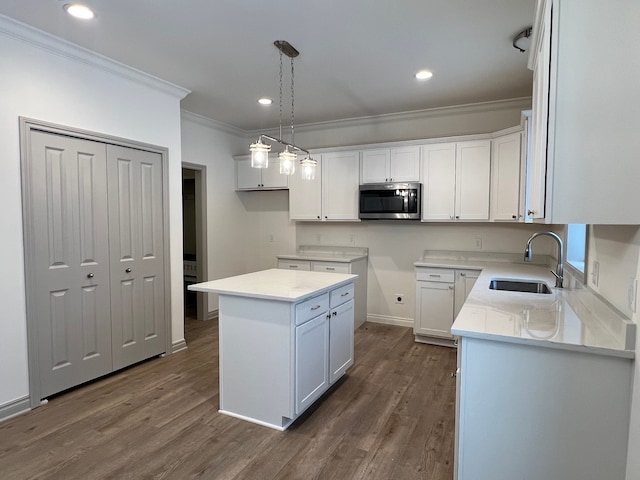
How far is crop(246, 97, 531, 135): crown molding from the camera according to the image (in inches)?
159

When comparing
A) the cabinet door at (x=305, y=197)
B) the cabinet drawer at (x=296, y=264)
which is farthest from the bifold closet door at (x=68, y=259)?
the cabinet door at (x=305, y=197)

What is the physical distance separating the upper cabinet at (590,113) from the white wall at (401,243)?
9.94 ft

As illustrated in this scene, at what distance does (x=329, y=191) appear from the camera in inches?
188

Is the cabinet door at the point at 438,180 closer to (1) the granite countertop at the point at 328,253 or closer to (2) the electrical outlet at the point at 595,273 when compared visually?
(1) the granite countertop at the point at 328,253

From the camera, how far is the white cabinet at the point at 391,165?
168 inches

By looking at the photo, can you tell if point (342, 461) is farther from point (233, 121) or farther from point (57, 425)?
point (233, 121)

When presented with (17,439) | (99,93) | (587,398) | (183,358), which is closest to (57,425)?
(17,439)

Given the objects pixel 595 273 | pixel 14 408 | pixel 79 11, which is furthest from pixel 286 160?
pixel 14 408

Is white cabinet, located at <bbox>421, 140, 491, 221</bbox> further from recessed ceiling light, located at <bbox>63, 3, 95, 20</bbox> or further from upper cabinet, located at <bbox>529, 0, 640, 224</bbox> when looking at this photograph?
recessed ceiling light, located at <bbox>63, 3, 95, 20</bbox>

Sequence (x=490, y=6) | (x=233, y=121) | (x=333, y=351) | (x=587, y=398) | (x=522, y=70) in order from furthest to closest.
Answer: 1. (x=233, y=121)
2. (x=522, y=70)
3. (x=333, y=351)
4. (x=490, y=6)
5. (x=587, y=398)

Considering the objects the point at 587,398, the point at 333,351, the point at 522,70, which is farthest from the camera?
the point at 522,70

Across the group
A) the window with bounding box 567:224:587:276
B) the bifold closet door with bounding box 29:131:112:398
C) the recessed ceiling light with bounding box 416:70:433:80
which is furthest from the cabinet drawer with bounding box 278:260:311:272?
the window with bounding box 567:224:587:276

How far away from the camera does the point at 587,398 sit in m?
1.38

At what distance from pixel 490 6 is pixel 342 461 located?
292cm
